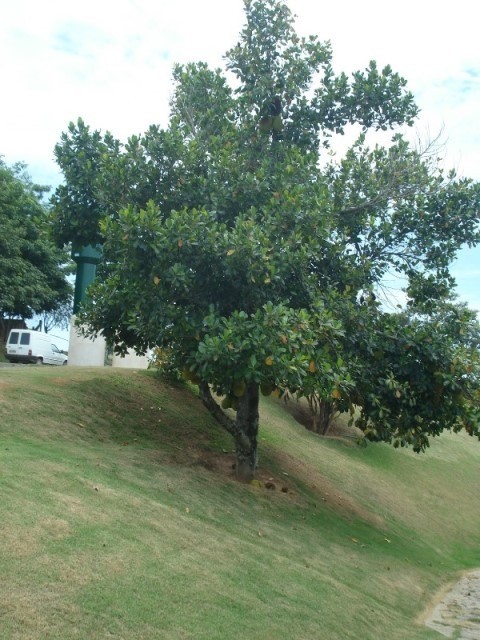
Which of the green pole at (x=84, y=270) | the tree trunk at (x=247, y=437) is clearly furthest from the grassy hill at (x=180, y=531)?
the green pole at (x=84, y=270)

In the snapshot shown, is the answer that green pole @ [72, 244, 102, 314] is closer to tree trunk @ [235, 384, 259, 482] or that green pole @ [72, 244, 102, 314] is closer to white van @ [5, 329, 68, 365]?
tree trunk @ [235, 384, 259, 482]

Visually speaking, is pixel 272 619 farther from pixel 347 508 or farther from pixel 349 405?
pixel 347 508

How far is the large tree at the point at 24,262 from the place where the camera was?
37281mm

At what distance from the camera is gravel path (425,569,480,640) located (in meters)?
10.0

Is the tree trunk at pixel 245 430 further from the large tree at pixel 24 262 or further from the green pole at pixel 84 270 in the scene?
the large tree at pixel 24 262

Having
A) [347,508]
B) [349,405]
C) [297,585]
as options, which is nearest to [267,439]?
[347,508]

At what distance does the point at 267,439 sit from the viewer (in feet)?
62.6

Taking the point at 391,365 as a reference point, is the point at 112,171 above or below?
above

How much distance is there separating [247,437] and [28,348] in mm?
22594

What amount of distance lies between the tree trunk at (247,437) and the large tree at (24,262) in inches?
884

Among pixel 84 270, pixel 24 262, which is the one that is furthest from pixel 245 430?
pixel 24 262

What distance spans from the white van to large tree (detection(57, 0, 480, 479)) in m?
19.6

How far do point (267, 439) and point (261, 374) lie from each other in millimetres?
8531

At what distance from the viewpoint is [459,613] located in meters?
11.4
